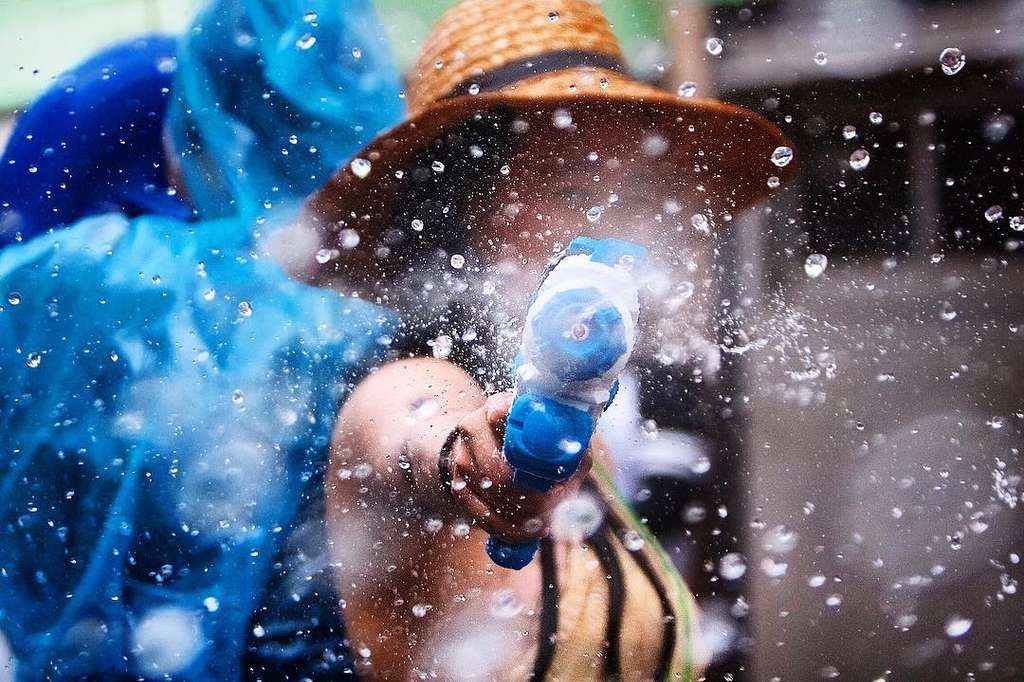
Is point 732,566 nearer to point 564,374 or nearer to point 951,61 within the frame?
point 564,374

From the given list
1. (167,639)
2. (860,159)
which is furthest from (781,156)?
(167,639)

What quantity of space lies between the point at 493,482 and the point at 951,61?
2.04 ft

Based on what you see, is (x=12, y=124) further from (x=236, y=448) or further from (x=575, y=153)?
(x=575, y=153)

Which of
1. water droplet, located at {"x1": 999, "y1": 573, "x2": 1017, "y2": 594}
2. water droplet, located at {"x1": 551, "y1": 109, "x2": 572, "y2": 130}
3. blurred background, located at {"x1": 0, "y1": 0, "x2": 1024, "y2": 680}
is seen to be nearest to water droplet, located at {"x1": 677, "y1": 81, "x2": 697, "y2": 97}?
blurred background, located at {"x1": 0, "y1": 0, "x2": 1024, "y2": 680}

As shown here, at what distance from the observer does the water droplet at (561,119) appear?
0.62 metres

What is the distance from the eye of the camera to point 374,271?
0.64 metres

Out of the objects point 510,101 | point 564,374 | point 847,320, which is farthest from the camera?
point 847,320

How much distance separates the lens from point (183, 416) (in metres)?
0.62

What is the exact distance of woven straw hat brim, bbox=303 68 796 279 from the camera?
609 millimetres

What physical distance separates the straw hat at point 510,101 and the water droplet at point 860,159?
0.38ft

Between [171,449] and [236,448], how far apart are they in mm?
54

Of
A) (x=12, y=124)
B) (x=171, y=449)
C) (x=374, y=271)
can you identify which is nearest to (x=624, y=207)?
(x=374, y=271)

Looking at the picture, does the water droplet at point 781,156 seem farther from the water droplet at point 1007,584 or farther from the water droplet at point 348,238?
the water droplet at point 1007,584

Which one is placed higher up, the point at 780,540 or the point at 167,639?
the point at 780,540
